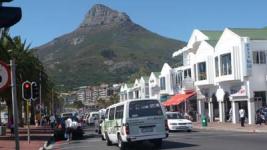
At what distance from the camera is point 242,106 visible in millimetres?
53094

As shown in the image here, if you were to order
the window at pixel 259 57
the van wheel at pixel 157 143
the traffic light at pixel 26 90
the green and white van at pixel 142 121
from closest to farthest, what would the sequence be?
the traffic light at pixel 26 90
the green and white van at pixel 142 121
the van wheel at pixel 157 143
the window at pixel 259 57

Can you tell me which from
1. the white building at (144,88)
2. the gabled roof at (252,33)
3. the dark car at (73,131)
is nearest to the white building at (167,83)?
the white building at (144,88)

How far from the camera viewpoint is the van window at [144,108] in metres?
22.4

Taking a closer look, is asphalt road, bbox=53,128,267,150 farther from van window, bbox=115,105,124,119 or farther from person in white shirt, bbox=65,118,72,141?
person in white shirt, bbox=65,118,72,141

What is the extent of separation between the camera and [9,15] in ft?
15.6

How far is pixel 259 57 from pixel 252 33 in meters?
4.70

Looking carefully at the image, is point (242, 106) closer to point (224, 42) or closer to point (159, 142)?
point (224, 42)

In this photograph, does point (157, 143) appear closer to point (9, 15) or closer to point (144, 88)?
point (9, 15)

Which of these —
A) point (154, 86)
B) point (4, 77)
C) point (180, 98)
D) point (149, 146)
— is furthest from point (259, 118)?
point (154, 86)

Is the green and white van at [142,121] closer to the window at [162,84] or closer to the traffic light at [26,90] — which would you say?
the traffic light at [26,90]

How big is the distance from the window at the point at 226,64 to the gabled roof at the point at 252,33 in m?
2.36

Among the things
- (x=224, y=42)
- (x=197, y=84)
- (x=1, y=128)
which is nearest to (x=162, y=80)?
(x=197, y=84)

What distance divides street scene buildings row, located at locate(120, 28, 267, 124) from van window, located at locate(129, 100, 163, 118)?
27644mm

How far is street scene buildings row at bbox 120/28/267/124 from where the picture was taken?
49531mm
